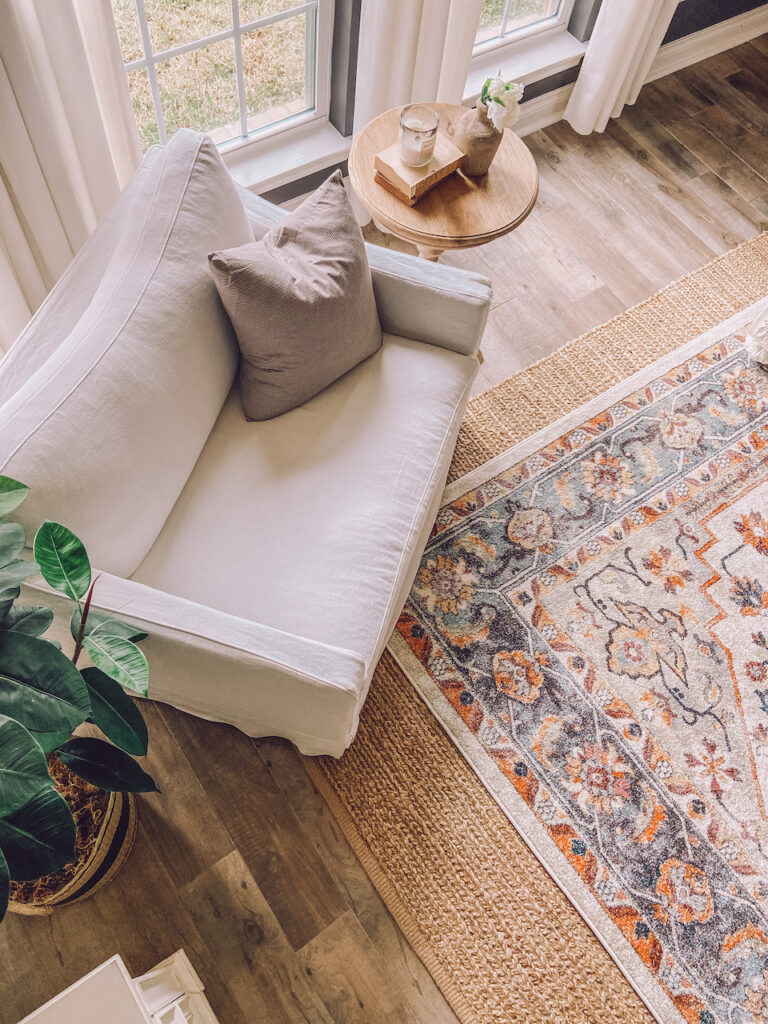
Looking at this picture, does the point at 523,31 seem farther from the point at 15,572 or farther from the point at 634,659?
the point at 15,572

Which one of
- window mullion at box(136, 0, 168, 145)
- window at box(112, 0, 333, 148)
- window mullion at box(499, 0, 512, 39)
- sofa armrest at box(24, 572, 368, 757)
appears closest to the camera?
sofa armrest at box(24, 572, 368, 757)

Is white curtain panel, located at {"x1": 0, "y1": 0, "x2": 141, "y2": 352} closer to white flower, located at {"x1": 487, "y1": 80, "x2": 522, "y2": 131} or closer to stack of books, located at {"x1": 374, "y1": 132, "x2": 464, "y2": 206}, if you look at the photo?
stack of books, located at {"x1": 374, "y1": 132, "x2": 464, "y2": 206}

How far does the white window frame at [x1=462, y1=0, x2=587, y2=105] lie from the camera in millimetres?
2627

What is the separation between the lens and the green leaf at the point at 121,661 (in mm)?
1103

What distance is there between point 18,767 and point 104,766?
316mm

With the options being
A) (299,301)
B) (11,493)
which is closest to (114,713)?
(11,493)

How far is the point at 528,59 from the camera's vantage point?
2688 mm

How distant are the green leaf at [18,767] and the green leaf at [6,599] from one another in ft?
0.51

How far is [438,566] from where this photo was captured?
2.07 metres

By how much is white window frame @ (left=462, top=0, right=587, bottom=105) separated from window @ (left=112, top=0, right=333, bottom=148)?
607mm

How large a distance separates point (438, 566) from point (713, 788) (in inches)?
32.7

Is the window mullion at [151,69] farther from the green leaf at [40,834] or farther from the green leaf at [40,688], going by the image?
the green leaf at [40,834]

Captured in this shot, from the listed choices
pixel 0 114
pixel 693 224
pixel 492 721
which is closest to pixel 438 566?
pixel 492 721

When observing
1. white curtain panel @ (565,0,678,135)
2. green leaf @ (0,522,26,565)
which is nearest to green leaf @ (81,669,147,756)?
green leaf @ (0,522,26,565)
